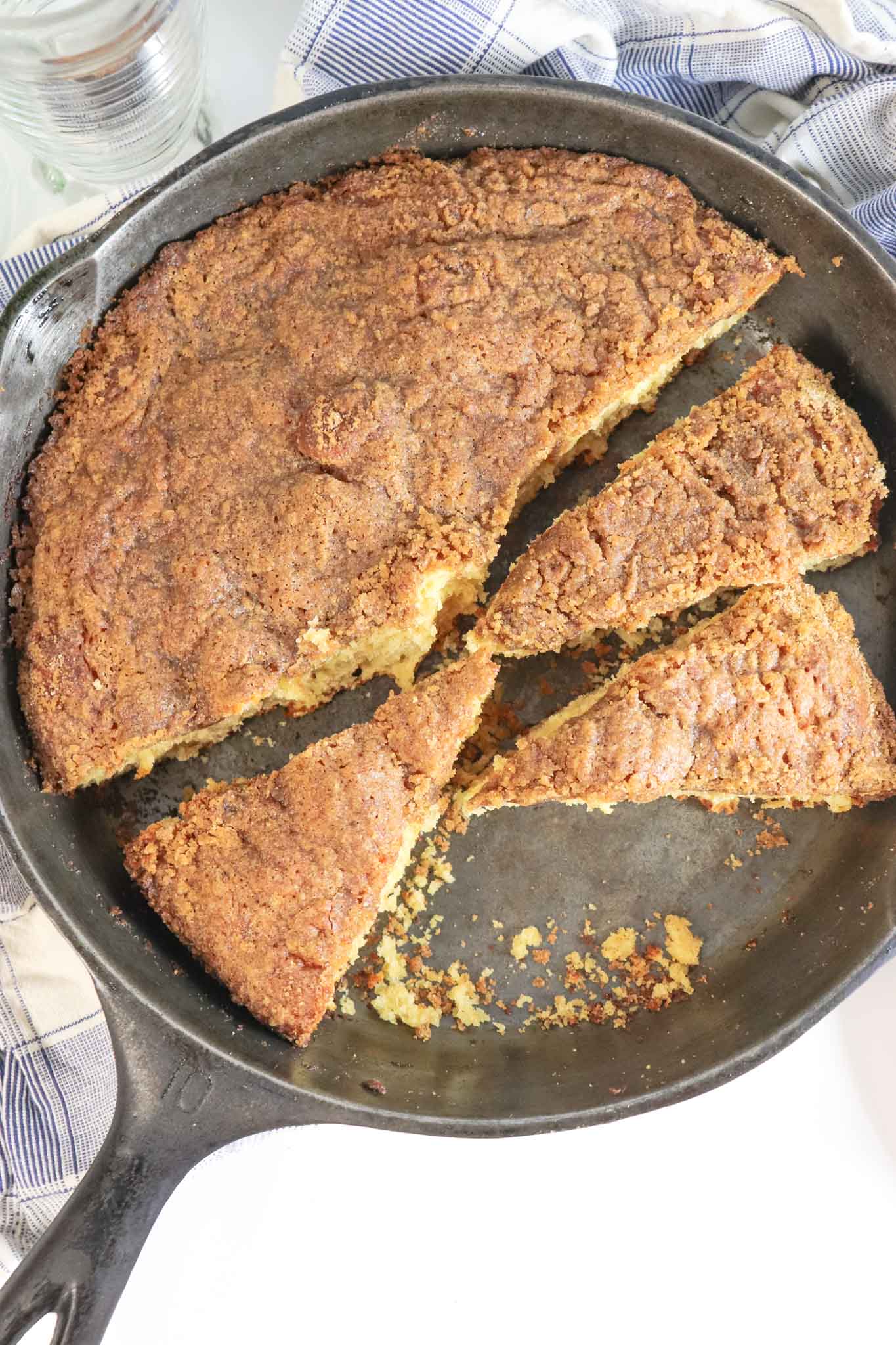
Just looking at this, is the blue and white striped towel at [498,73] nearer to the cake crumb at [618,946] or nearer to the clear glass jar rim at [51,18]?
the clear glass jar rim at [51,18]

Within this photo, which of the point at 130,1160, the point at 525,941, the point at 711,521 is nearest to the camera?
the point at 130,1160

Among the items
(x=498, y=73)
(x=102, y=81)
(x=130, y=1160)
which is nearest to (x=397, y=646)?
(x=130, y=1160)

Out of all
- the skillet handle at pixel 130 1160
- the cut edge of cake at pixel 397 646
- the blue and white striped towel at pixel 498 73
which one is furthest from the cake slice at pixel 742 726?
the blue and white striped towel at pixel 498 73

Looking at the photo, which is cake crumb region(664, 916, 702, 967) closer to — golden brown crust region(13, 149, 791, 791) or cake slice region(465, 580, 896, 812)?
cake slice region(465, 580, 896, 812)

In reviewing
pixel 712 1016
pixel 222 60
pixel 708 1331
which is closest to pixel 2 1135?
pixel 712 1016

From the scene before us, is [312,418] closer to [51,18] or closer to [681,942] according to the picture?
[51,18]

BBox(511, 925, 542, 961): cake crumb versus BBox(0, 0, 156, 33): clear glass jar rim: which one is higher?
BBox(0, 0, 156, 33): clear glass jar rim

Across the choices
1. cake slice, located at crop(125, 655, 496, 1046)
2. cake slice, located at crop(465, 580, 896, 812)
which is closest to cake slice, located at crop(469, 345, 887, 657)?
cake slice, located at crop(465, 580, 896, 812)
